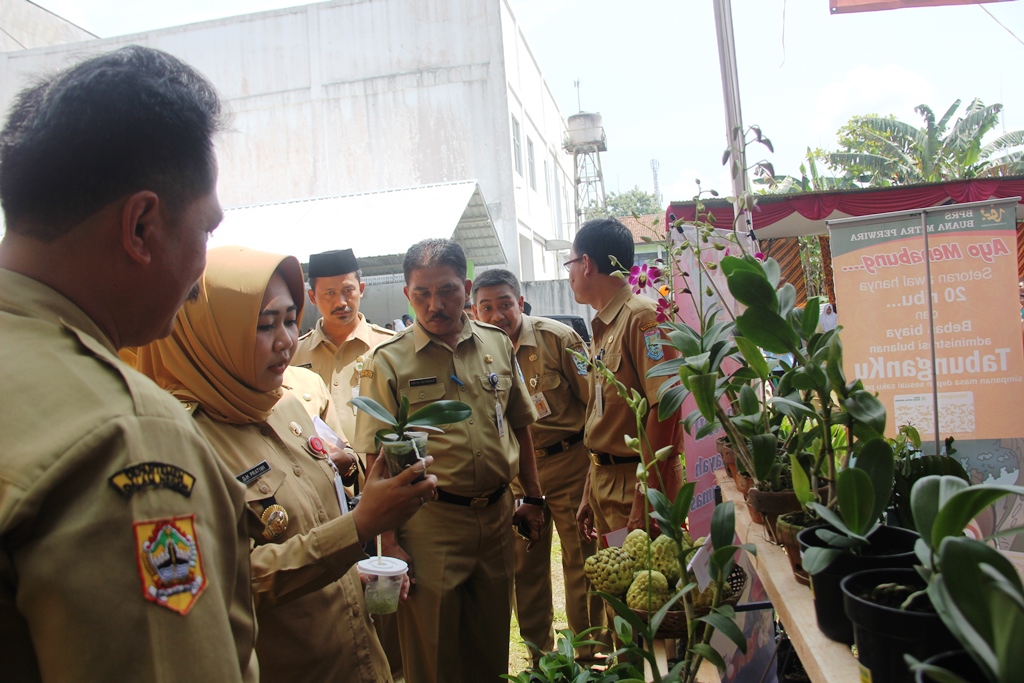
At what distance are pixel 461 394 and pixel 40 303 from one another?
6.83ft

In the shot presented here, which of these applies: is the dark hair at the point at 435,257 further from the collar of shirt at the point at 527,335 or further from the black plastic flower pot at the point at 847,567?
the black plastic flower pot at the point at 847,567

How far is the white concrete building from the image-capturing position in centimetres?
A: 1506

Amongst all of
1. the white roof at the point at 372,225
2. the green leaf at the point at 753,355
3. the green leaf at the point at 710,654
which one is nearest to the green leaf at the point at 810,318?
the green leaf at the point at 753,355

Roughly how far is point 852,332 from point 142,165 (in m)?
3.58

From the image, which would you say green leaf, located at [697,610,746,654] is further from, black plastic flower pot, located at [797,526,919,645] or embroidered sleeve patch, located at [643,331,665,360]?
embroidered sleeve patch, located at [643,331,665,360]

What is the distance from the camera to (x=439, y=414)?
161 cm

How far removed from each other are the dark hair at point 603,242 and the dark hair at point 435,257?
0.54 m

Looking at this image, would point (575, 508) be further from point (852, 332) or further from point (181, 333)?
point (181, 333)

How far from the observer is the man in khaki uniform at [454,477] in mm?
2590

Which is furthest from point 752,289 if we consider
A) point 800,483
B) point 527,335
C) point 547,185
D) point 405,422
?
point 547,185

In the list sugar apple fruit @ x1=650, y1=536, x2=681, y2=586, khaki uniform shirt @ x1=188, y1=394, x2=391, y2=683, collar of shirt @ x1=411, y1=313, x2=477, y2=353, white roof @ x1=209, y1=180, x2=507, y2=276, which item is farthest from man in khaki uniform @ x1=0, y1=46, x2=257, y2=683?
white roof @ x1=209, y1=180, x2=507, y2=276

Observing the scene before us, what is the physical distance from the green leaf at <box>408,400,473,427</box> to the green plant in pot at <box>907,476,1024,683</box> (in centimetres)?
101

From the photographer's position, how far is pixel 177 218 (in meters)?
0.86

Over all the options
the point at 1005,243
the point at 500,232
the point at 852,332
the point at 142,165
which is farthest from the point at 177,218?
the point at 500,232
